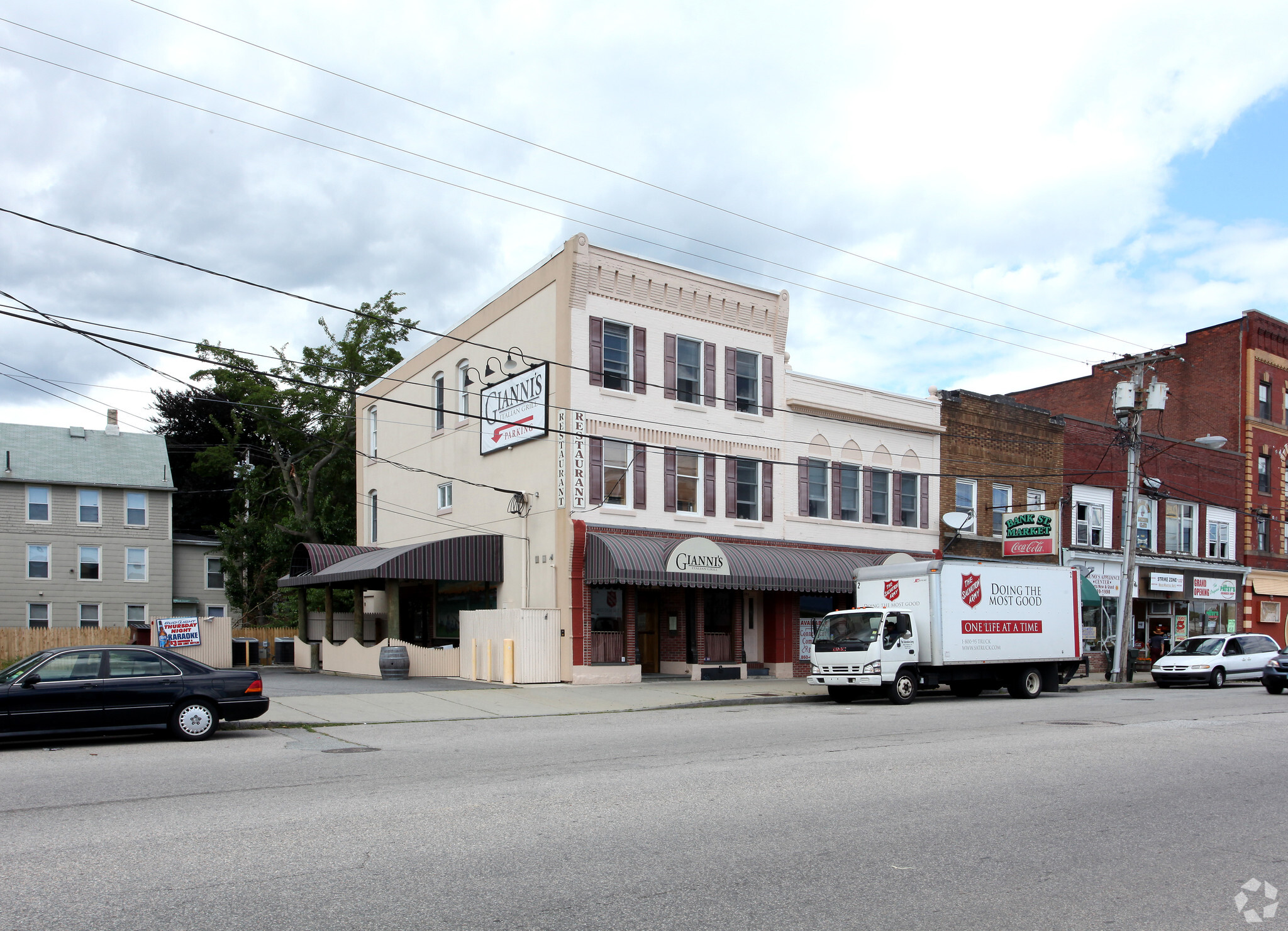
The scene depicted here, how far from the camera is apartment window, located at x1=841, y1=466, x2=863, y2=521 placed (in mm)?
31672

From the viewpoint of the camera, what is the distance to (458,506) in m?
31.7

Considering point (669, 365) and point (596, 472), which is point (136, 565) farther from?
point (669, 365)

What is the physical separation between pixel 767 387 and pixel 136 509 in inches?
1222

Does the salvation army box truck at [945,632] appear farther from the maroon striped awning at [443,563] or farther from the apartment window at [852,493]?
the maroon striped awning at [443,563]

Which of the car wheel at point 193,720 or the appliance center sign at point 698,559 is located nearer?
the car wheel at point 193,720

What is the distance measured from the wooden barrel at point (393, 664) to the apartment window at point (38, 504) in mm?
25135

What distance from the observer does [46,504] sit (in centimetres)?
4397

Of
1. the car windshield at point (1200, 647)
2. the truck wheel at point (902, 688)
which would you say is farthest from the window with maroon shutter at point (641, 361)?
the car windshield at point (1200, 647)

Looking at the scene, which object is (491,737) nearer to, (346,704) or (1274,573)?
(346,704)

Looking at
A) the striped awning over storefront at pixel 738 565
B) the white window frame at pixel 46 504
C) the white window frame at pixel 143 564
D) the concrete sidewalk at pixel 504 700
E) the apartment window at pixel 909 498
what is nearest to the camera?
the concrete sidewalk at pixel 504 700

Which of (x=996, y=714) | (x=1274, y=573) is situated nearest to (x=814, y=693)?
(x=996, y=714)

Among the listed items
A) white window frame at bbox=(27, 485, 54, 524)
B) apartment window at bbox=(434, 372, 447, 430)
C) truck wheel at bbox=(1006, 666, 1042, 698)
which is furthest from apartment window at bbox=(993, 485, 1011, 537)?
white window frame at bbox=(27, 485, 54, 524)

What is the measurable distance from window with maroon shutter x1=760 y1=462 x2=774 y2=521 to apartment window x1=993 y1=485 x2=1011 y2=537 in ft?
33.2

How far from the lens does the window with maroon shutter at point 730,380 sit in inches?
1138
